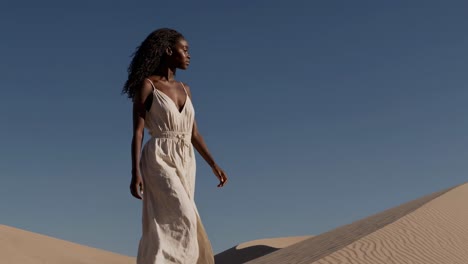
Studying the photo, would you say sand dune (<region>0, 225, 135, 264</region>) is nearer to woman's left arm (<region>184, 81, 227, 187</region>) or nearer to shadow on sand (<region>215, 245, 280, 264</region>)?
shadow on sand (<region>215, 245, 280, 264</region>)

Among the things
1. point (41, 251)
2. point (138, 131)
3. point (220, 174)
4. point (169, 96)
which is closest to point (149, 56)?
point (169, 96)

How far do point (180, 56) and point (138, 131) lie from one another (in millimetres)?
703

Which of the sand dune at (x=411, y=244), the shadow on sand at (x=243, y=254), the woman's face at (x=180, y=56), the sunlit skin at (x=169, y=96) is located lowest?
the sand dune at (x=411, y=244)

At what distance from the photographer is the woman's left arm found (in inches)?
217

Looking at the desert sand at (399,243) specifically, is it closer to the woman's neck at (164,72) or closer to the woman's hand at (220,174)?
Result: the woman's hand at (220,174)

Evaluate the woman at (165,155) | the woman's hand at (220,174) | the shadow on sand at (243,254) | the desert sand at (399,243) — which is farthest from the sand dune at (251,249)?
the woman at (165,155)

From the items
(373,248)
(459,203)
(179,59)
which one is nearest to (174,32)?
(179,59)

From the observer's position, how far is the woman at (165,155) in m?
4.93

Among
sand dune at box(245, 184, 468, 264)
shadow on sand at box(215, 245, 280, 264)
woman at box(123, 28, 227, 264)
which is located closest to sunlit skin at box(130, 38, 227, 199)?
woman at box(123, 28, 227, 264)

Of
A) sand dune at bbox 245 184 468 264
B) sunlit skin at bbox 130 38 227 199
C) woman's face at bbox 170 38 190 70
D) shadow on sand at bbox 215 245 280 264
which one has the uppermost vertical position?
shadow on sand at bbox 215 245 280 264

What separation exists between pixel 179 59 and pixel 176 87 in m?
0.22

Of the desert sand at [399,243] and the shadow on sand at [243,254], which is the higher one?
the shadow on sand at [243,254]

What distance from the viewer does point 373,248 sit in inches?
461

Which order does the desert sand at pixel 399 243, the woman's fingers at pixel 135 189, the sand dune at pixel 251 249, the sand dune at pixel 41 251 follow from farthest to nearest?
the sand dune at pixel 251 249 < the sand dune at pixel 41 251 < the desert sand at pixel 399 243 < the woman's fingers at pixel 135 189
